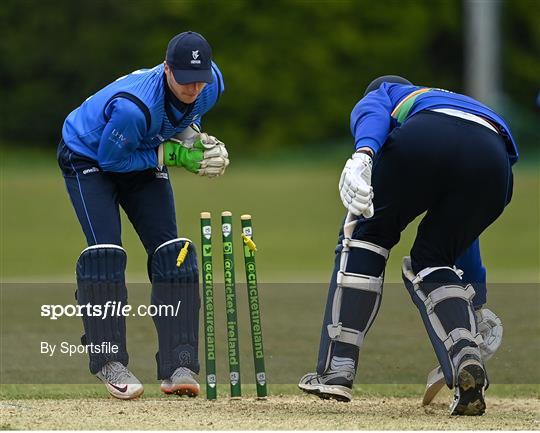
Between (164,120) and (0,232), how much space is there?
11422 mm

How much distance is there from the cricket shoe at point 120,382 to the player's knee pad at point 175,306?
0.17 metres

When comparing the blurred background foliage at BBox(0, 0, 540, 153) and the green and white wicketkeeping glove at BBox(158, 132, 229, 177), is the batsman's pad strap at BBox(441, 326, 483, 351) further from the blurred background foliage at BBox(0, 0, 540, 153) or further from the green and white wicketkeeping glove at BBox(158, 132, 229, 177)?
the blurred background foliage at BBox(0, 0, 540, 153)

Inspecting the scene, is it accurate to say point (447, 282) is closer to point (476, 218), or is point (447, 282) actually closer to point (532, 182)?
point (476, 218)

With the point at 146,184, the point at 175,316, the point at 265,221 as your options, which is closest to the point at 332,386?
the point at 175,316

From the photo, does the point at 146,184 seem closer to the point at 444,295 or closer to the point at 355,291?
the point at 355,291

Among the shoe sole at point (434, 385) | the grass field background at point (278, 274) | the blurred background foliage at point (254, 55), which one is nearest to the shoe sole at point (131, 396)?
the grass field background at point (278, 274)

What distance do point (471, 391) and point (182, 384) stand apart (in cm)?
138

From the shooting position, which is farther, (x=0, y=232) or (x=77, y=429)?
(x=0, y=232)

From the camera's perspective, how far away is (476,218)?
19.4 feet

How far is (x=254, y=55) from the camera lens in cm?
3341

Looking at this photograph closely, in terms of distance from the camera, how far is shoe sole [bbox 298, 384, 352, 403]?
5.94 m

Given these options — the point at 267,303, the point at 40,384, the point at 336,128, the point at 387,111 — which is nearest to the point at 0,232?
the point at 267,303

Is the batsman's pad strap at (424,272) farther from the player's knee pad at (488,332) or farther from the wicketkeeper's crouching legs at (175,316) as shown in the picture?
the wicketkeeper's crouching legs at (175,316)

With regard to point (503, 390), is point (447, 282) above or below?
above
